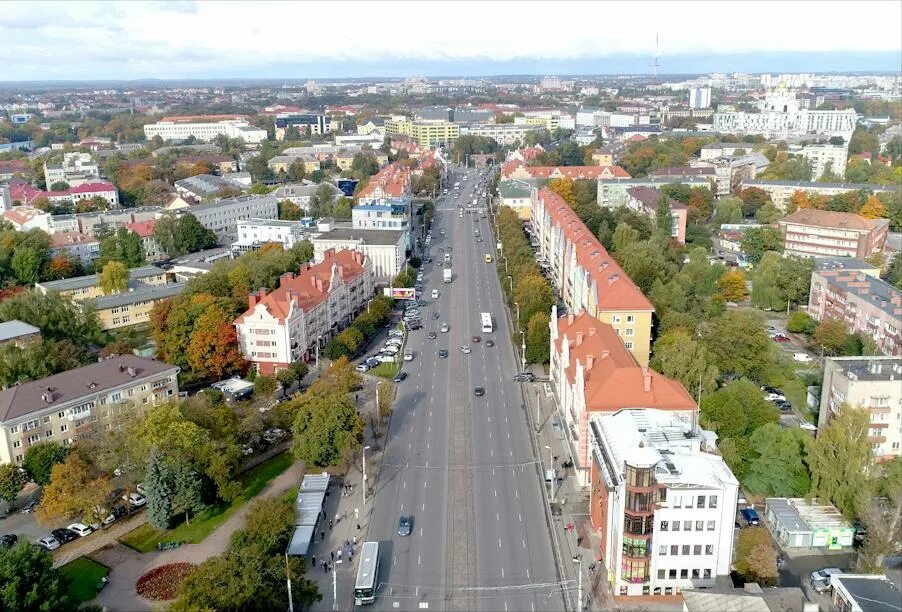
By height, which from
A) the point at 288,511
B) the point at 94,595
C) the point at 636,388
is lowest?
the point at 94,595

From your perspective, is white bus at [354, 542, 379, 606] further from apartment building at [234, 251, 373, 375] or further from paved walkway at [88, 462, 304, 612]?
apartment building at [234, 251, 373, 375]

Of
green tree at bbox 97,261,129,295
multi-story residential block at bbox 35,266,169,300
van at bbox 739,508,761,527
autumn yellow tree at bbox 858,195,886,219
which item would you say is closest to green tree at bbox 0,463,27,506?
multi-story residential block at bbox 35,266,169,300

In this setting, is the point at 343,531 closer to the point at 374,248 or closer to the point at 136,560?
the point at 136,560

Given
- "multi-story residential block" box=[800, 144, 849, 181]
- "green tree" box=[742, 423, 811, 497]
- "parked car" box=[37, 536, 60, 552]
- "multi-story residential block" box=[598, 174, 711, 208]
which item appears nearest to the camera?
"parked car" box=[37, 536, 60, 552]

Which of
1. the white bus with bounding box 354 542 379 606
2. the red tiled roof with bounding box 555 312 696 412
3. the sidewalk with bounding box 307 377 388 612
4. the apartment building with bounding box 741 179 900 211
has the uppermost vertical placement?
the apartment building with bounding box 741 179 900 211

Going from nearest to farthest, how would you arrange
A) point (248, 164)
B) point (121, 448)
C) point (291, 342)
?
point (121, 448) → point (291, 342) → point (248, 164)

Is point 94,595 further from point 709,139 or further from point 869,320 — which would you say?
point 709,139

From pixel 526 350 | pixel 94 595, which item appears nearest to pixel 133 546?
pixel 94 595
